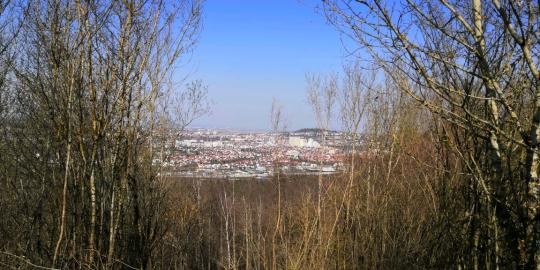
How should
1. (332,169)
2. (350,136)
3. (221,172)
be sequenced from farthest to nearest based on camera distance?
(221,172)
(350,136)
(332,169)

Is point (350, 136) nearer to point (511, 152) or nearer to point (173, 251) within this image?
point (173, 251)

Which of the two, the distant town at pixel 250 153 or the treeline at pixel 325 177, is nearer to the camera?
the treeline at pixel 325 177

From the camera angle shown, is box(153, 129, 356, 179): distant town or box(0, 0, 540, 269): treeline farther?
box(153, 129, 356, 179): distant town

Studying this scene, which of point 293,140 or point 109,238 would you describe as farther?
point 293,140

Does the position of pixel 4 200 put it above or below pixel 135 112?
below

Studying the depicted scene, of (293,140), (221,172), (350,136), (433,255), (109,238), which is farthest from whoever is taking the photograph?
(221,172)

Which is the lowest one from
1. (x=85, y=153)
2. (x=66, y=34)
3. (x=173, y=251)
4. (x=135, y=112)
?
(x=173, y=251)

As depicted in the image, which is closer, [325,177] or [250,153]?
[325,177]

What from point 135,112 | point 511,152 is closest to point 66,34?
point 135,112
